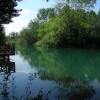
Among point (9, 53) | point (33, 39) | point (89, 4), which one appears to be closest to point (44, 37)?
point (89, 4)

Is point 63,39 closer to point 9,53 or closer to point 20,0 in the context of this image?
point 9,53

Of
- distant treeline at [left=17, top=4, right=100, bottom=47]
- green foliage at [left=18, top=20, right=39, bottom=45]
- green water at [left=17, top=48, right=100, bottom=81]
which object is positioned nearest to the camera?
green water at [left=17, top=48, right=100, bottom=81]

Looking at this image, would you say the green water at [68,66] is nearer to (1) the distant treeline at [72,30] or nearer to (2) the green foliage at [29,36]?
(1) the distant treeline at [72,30]

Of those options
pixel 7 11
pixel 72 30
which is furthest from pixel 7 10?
pixel 72 30

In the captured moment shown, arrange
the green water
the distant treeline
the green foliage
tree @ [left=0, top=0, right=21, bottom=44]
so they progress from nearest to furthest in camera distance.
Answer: tree @ [left=0, top=0, right=21, bottom=44]
the green water
the distant treeline
the green foliage

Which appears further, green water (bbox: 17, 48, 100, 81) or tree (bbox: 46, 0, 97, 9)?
tree (bbox: 46, 0, 97, 9)

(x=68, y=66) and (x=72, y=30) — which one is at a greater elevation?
(x=72, y=30)

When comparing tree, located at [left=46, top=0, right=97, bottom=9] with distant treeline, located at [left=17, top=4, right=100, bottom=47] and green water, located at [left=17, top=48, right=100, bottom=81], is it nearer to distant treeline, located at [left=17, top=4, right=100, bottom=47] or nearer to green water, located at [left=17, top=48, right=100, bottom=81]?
distant treeline, located at [left=17, top=4, right=100, bottom=47]

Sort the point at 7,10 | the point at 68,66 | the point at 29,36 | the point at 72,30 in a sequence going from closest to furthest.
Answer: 1. the point at 7,10
2. the point at 68,66
3. the point at 72,30
4. the point at 29,36

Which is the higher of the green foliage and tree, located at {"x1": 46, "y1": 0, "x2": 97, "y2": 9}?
tree, located at {"x1": 46, "y1": 0, "x2": 97, "y2": 9}

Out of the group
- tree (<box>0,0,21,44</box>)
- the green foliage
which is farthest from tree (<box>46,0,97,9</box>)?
tree (<box>0,0,21,44</box>)

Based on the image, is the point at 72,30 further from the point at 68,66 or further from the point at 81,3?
the point at 68,66

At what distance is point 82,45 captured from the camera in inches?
2495

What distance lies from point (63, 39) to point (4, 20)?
52.3m
